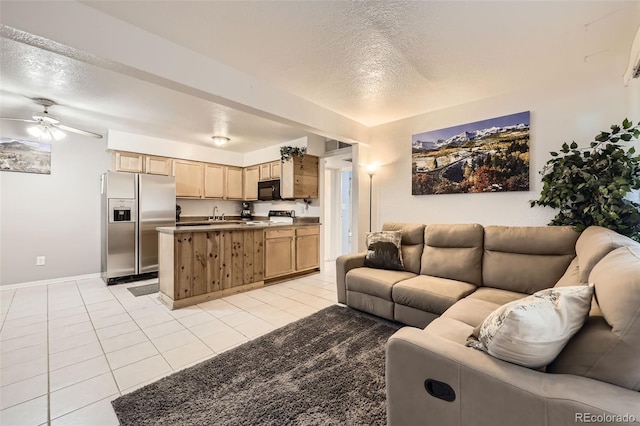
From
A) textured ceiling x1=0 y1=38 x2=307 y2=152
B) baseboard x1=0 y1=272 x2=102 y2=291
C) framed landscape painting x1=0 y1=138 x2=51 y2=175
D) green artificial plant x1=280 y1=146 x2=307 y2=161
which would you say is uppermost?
textured ceiling x1=0 y1=38 x2=307 y2=152

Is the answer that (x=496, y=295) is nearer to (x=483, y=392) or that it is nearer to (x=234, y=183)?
(x=483, y=392)

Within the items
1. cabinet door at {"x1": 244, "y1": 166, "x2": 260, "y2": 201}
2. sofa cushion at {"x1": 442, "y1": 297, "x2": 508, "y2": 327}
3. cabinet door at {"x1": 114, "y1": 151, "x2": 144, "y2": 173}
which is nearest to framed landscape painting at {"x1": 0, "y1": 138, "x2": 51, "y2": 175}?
cabinet door at {"x1": 114, "y1": 151, "x2": 144, "y2": 173}

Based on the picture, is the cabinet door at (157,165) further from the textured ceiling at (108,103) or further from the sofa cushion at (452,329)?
the sofa cushion at (452,329)

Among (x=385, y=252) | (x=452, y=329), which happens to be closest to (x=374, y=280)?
(x=385, y=252)

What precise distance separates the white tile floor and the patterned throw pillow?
823 mm

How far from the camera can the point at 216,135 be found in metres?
4.64

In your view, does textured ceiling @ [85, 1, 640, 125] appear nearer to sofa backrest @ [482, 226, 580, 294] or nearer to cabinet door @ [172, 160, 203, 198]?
sofa backrest @ [482, 226, 580, 294]

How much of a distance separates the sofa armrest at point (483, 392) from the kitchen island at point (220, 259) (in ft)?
9.23


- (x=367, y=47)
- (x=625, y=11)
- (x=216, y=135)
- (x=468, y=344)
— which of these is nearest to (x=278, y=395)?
(x=468, y=344)

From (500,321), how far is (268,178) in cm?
488

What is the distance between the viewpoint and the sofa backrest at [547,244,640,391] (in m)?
0.83

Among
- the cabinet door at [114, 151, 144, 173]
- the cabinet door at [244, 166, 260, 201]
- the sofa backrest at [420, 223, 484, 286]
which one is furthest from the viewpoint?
the cabinet door at [244, 166, 260, 201]

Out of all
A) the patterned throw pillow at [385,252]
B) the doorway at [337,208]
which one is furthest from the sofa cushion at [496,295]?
the doorway at [337,208]

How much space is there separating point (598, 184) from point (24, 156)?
6.92 m
